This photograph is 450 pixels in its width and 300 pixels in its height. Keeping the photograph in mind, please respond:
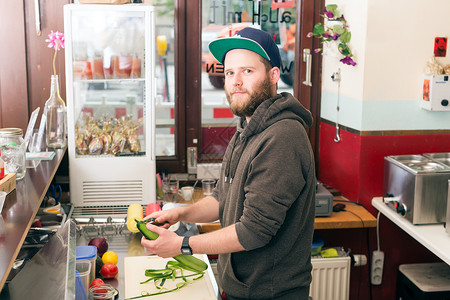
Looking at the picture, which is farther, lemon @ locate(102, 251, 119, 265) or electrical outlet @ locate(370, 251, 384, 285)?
electrical outlet @ locate(370, 251, 384, 285)

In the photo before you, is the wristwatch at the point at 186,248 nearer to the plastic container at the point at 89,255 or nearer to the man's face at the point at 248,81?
the plastic container at the point at 89,255

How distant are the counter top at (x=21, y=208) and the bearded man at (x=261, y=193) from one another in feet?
1.38

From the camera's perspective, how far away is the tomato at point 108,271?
86.6 inches

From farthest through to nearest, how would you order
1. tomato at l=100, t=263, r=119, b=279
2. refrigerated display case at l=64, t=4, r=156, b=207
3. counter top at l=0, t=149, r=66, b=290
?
refrigerated display case at l=64, t=4, r=156, b=207 < tomato at l=100, t=263, r=119, b=279 < counter top at l=0, t=149, r=66, b=290

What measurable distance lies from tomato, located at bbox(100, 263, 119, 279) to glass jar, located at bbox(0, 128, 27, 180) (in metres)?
0.61

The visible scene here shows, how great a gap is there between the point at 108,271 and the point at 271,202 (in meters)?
0.78

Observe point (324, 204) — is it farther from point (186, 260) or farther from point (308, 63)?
point (186, 260)

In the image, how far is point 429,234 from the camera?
281cm

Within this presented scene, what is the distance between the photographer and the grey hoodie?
6.01 ft

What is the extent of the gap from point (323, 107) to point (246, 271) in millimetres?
1959

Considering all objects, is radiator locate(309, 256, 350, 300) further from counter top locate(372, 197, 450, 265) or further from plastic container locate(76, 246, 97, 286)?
plastic container locate(76, 246, 97, 286)

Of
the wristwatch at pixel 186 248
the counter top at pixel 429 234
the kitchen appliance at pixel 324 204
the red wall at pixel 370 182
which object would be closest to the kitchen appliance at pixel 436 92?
the red wall at pixel 370 182

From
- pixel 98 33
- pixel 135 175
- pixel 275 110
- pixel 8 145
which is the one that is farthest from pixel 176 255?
pixel 98 33

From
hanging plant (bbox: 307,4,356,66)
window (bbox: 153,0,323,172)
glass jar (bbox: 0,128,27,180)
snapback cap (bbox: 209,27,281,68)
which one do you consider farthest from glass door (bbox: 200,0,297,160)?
snapback cap (bbox: 209,27,281,68)
